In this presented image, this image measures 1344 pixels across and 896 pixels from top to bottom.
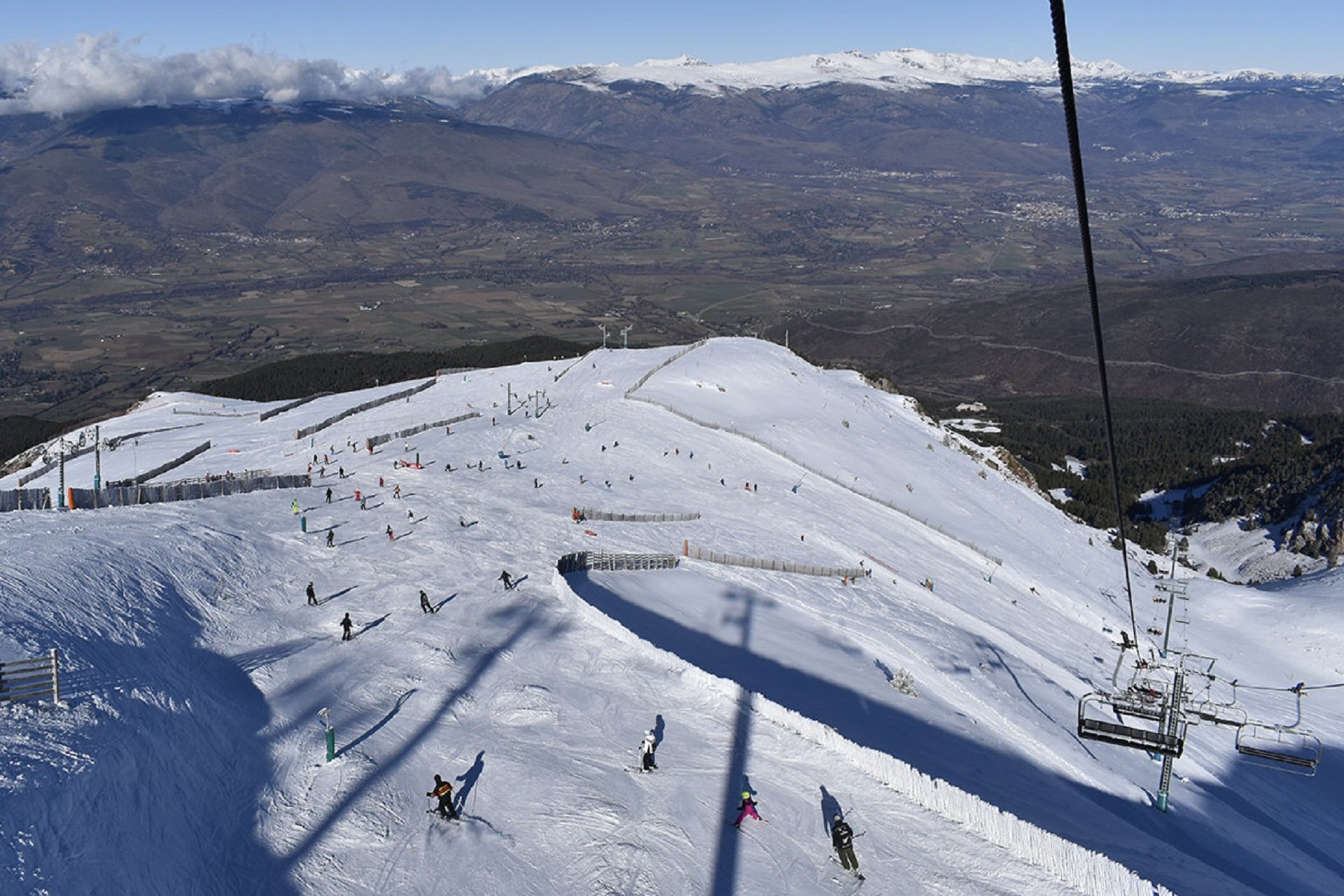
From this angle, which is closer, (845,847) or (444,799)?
(845,847)

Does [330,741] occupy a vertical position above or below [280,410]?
above

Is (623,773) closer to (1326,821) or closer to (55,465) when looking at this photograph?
(1326,821)

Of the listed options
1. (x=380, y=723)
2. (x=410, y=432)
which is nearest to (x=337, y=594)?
(x=380, y=723)

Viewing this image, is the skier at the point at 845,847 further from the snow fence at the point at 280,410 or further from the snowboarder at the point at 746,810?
the snow fence at the point at 280,410

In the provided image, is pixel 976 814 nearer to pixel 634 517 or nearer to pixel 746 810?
pixel 746 810

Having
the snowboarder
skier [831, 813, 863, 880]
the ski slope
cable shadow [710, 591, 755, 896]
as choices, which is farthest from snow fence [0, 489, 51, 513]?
skier [831, 813, 863, 880]

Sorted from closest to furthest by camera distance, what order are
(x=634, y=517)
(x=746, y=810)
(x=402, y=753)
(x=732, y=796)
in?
(x=746, y=810) < (x=732, y=796) < (x=402, y=753) < (x=634, y=517)
